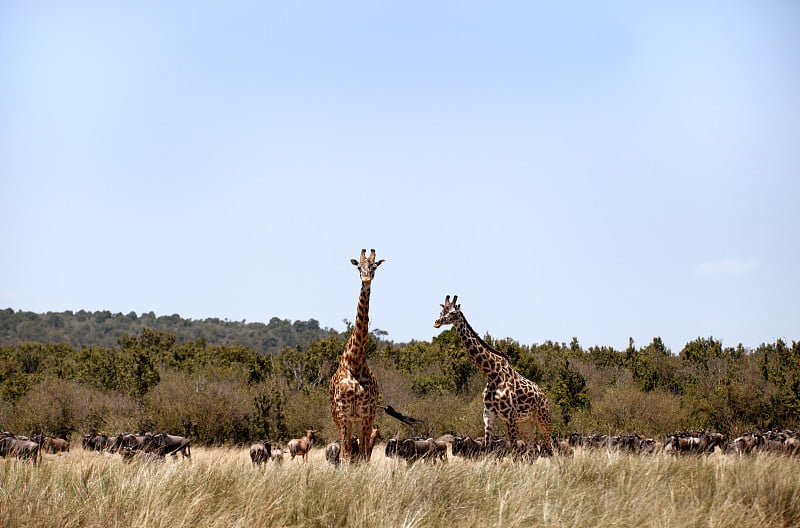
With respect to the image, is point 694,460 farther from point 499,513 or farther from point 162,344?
point 162,344

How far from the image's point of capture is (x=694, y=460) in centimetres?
1201

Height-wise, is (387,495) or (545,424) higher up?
(545,424)

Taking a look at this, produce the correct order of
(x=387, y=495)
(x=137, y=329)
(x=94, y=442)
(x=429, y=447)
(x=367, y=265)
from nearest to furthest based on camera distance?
(x=387, y=495) → (x=367, y=265) → (x=429, y=447) → (x=94, y=442) → (x=137, y=329)

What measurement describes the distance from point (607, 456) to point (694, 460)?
1.31 m

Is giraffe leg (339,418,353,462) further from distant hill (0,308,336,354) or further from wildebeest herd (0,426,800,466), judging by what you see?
distant hill (0,308,336,354)

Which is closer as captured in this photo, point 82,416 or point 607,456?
point 607,456

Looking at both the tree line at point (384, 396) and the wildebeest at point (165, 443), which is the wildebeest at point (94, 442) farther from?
the tree line at point (384, 396)

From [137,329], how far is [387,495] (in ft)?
422

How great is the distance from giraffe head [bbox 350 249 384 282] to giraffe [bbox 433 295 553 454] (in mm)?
1942

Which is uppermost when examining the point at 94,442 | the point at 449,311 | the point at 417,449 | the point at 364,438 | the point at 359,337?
the point at 449,311

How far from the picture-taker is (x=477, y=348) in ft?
46.1

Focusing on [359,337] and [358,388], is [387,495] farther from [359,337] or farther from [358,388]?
[359,337]

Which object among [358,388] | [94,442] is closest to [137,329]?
[94,442]

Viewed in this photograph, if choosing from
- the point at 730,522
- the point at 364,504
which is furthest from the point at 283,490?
the point at 730,522
